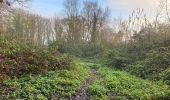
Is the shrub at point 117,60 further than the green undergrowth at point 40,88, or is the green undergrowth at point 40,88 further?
A: the shrub at point 117,60

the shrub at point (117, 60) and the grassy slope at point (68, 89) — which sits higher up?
the shrub at point (117, 60)

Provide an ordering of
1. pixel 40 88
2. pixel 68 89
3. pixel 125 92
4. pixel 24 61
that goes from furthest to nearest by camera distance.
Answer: pixel 24 61 → pixel 125 92 → pixel 68 89 → pixel 40 88

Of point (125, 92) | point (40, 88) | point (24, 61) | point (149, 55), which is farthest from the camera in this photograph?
point (149, 55)

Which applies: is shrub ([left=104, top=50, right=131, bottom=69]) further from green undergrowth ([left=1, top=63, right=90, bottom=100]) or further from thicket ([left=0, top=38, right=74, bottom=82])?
green undergrowth ([left=1, top=63, right=90, bottom=100])

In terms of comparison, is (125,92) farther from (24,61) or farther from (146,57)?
(146,57)

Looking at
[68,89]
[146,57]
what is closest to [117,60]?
[146,57]

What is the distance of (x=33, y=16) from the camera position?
4944 centimetres

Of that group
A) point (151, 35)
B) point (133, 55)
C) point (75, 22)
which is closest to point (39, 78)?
point (133, 55)

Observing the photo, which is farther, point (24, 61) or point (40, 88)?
point (24, 61)

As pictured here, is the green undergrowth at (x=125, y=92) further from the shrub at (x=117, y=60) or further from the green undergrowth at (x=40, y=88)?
the shrub at (x=117, y=60)

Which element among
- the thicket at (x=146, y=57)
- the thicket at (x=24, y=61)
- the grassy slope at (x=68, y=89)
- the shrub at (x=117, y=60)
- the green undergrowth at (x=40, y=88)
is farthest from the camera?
the shrub at (x=117, y=60)

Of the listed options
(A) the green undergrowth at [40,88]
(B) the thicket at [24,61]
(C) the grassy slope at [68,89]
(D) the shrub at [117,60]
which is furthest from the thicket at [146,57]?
(A) the green undergrowth at [40,88]

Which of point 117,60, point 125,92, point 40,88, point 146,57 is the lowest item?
point 125,92

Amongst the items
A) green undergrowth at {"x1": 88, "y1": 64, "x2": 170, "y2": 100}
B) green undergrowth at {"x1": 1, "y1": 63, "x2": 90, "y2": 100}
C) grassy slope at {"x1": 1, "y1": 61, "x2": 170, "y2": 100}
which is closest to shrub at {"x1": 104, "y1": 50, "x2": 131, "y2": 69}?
green undergrowth at {"x1": 88, "y1": 64, "x2": 170, "y2": 100}
